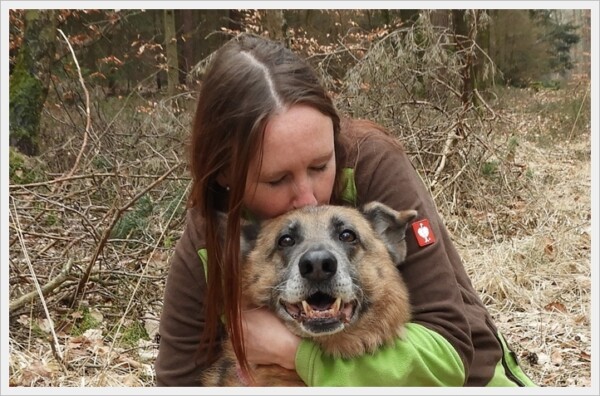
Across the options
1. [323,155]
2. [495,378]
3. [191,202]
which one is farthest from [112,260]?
[495,378]

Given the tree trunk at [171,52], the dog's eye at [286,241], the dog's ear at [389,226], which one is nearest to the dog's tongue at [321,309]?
the dog's eye at [286,241]

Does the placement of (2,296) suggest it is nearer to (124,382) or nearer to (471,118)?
(124,382)

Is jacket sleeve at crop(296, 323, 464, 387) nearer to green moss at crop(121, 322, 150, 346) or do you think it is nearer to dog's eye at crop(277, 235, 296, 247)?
dog's eye at crop(277, 235, 296, 247)

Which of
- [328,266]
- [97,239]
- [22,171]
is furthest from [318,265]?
[22,171]

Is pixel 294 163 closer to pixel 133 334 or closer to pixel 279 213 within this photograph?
pixel 279 213

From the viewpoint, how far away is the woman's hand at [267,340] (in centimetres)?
268

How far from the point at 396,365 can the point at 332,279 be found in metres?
0.44

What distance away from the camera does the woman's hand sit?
106 inches

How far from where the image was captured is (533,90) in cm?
1255

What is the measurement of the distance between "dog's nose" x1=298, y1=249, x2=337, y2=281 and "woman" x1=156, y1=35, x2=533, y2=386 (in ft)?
1.14

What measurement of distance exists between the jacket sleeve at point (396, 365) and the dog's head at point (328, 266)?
0.12 meters

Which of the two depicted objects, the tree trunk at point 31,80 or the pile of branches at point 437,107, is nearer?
the pile of branches at point 437,107

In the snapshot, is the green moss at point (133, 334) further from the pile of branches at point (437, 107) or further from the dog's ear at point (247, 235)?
the pile of branches at point (437, 107)

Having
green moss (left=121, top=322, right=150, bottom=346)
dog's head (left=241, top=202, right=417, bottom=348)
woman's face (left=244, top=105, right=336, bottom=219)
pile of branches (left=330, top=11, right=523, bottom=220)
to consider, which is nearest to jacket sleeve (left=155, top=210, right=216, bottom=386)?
dog's head (left=241, top=202, right=417, bottom=348)
